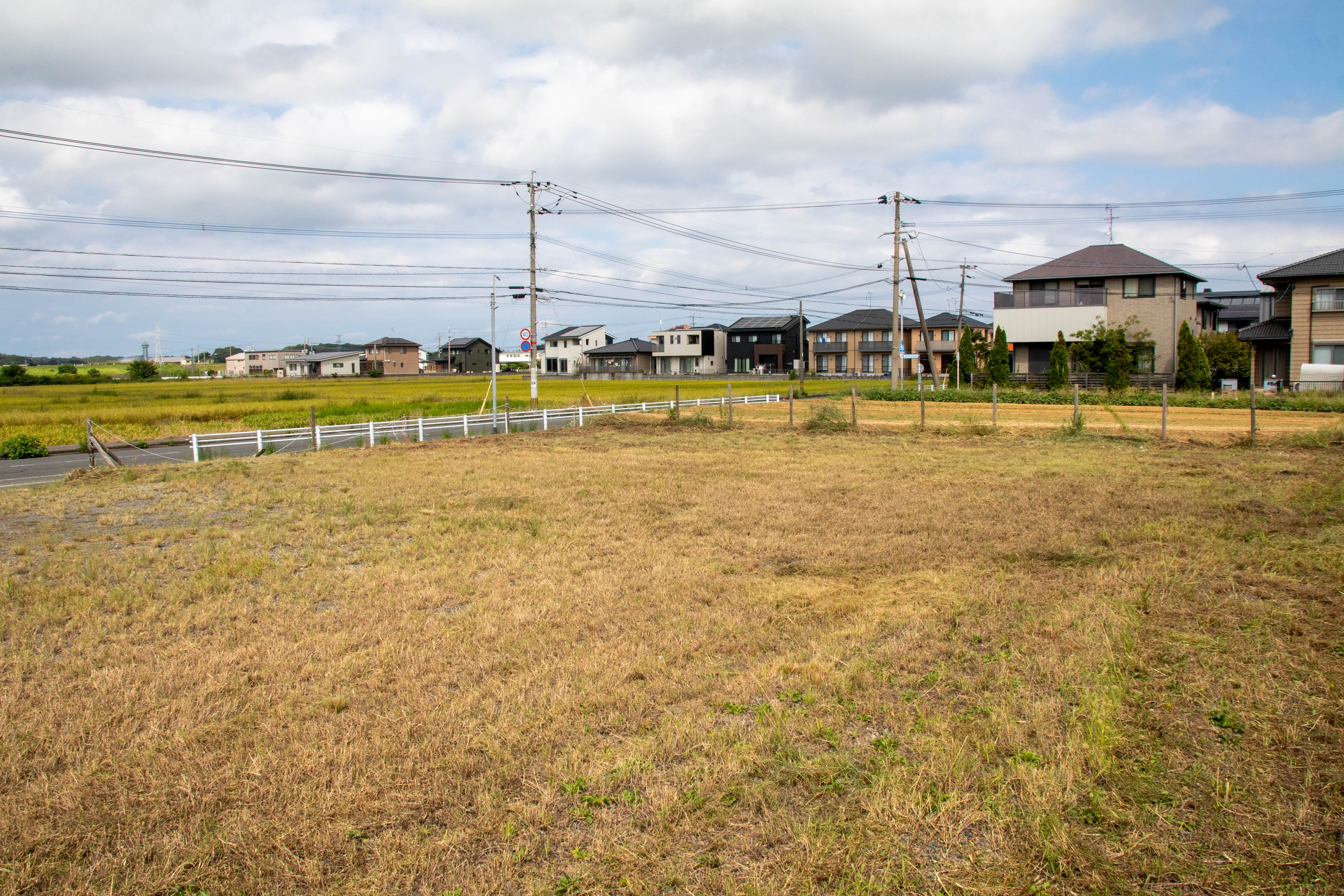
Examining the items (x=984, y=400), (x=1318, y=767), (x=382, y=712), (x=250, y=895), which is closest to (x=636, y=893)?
(x=250, y=895)

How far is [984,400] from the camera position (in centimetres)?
3525

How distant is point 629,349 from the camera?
8988 cm

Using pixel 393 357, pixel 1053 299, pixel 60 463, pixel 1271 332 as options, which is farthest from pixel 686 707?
pixel 393 357

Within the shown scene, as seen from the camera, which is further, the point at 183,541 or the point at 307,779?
the point at 183,541

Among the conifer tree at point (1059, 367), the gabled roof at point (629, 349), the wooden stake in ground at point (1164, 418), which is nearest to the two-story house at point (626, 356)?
the gabled roof at point (629, 349)

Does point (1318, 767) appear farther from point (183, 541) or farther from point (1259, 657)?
point (183, 541)

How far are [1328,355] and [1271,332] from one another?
15.9 feet

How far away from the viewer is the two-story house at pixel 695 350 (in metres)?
86.2

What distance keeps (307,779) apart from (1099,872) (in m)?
3.62

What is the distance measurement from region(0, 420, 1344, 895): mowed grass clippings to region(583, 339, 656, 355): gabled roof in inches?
3168

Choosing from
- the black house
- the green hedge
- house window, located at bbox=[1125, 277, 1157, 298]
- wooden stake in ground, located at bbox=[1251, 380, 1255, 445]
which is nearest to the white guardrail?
the green hedge

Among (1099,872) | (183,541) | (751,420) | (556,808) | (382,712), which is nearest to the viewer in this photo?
(1099,872)

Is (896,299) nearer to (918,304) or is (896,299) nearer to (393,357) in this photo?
(918,304)

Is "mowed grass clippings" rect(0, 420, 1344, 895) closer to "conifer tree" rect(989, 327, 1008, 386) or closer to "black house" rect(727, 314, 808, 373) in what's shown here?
"conifer tree" rect(989, 327, 1008, 386)
